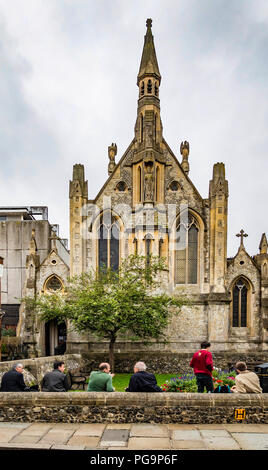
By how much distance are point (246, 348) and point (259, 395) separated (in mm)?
13495

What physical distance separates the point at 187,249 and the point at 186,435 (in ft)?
48.7

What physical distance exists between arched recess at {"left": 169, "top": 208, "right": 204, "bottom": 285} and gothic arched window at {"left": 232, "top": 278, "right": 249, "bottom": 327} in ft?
7.87

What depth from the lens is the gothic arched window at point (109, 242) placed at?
70.3ft

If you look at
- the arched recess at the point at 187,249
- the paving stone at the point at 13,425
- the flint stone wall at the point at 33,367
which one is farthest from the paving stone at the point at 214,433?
the arched recess at the point at 187,249

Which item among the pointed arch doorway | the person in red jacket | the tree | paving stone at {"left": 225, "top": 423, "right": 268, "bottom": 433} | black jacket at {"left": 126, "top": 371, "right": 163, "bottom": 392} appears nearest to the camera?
paving stone at {"left": 225, "top": 423, "right": 268, "bottom": 433}

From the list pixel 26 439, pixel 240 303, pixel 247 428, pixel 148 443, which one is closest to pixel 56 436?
pixel 26 439

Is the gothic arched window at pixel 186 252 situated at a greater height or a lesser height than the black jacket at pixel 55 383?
greater

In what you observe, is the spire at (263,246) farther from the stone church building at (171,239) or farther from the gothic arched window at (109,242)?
the gothic arched window at (109,242)

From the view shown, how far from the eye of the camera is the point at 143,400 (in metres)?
7.58

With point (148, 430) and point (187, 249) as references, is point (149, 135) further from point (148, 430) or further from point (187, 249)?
point (148, 430)

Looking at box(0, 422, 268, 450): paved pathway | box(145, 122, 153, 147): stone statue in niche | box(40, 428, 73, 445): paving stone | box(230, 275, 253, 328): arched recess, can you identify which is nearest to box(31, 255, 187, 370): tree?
box(230, 275, 253, 328): arched recess

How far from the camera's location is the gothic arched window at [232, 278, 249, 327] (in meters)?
21.1

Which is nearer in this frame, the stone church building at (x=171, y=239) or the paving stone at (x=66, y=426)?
the paving stone at (x=66, y=426)

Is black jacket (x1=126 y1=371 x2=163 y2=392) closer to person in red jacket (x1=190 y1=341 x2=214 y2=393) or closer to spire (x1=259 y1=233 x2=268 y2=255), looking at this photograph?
person in red jacket (x1=190 y1=341 x2=214 y2=393)
